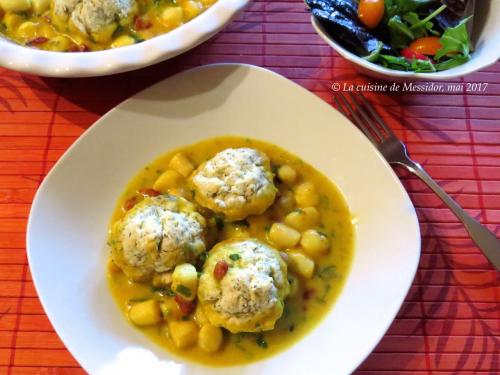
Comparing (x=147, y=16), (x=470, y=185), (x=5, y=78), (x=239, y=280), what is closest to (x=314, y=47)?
(x=147, y=16)

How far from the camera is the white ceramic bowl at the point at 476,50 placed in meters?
2.19

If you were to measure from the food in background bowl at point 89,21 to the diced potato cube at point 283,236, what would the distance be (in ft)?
3.49

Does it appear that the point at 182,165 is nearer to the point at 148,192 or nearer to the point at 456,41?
the point at 148,192

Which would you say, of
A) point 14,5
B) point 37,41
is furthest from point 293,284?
point 14,5

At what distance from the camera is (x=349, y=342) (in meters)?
1.96

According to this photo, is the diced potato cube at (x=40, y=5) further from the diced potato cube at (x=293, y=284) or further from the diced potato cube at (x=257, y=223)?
the diced potato cube at (x=293, y=284)

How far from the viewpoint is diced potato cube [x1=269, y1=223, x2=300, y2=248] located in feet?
7.09

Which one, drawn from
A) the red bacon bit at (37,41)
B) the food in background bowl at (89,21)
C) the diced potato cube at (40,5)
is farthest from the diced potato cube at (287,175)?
the diced potato cube at (40,5)

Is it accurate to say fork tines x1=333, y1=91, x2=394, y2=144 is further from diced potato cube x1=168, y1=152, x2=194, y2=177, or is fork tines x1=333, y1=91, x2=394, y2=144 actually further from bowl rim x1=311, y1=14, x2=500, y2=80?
diced potato cube x1=168, y1=152, x2=194, y2=177

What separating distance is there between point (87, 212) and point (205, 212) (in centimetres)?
51

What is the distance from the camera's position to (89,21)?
7.74 ft

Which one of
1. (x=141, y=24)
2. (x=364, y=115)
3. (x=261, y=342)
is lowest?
(x=261, y=342)

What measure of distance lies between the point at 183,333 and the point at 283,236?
0.55 metres

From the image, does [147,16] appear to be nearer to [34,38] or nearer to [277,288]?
[34,38]
